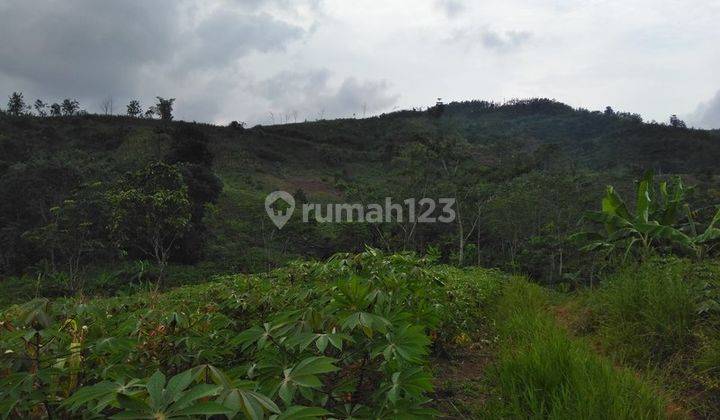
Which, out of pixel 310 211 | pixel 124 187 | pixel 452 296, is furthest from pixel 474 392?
pixel 310 211

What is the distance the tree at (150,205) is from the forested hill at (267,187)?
16.4 inches

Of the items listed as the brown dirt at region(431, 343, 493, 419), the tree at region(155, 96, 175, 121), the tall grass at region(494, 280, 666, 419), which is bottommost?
the brown dirt at region(431, 343, 493, 419)

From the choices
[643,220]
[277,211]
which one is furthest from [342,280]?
[277,211]

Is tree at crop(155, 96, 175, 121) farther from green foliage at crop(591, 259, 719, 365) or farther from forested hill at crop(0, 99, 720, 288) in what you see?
green foliage at crop(591, 259, 719, 365)

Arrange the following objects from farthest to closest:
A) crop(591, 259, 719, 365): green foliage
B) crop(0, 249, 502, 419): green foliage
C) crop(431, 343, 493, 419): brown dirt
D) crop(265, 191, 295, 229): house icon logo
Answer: crop(265, 191, 295, 229): house icon logo
crop(591, 259, 719, 365): green foliage
crop(431, 343, 493, 419): brown dirt
crop(0, 249, 502, 419): green foliage

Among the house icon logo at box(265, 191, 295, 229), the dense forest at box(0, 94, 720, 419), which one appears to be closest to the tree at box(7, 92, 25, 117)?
the dense forest at box(0, 94, 720, 419)

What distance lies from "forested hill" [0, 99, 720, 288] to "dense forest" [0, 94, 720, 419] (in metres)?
0.16

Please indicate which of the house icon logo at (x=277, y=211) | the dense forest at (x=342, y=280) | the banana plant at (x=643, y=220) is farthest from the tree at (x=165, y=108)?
the banana plant at (x=643, y=220)

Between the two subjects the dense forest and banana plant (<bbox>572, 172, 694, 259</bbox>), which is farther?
banana plant (<bbox>572, 172, 694, 259</bbox>)

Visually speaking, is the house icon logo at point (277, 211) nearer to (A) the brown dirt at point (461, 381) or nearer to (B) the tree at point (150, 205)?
(B) the tree at point (150, 205)

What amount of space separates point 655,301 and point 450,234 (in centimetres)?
2378

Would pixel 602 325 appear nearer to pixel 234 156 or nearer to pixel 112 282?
pixel 112 282

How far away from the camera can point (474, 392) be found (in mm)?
2766

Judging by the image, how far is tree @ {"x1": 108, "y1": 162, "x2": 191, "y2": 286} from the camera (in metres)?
17.7
